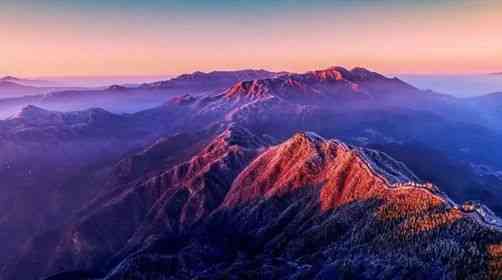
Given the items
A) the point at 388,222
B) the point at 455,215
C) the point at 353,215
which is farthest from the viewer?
the point at 353,215

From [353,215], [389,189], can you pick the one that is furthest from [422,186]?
[353,215]

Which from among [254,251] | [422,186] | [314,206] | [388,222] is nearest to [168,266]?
[254,251]

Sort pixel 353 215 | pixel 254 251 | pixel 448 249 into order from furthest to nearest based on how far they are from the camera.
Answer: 1. pixel 254 251
2. pixel 353 215
3. pixel 448 249

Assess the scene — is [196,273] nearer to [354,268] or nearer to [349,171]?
[354,268]

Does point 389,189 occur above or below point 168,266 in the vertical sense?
above

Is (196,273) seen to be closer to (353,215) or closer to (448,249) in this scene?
(353,215)

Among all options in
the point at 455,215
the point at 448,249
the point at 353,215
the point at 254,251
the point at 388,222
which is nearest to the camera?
the point at 448,249

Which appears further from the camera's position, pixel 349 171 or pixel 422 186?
pixel 349 171

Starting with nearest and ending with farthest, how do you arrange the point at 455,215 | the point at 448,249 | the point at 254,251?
the point at 448,249, the point at 455,215, the point at 254,251

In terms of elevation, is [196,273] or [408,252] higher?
[408,252]

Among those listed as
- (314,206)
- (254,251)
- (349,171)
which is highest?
(349,171)
